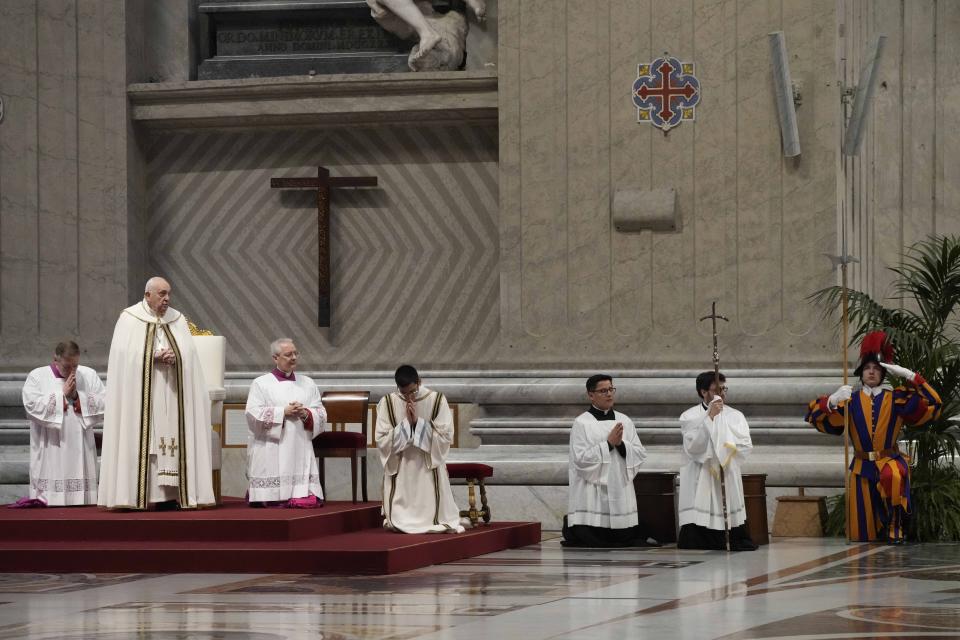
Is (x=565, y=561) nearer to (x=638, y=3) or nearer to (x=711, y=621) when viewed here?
(x=711, y=621)

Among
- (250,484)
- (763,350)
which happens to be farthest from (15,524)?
(763,350)

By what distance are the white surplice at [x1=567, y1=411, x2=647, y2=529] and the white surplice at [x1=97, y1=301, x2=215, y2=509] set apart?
240cm

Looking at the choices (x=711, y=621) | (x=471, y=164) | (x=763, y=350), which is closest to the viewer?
(x=711, y=621)

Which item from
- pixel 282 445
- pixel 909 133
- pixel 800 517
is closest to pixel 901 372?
pixel 800 517

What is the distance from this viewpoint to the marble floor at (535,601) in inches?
255

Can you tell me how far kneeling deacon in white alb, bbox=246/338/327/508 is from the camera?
439 inches

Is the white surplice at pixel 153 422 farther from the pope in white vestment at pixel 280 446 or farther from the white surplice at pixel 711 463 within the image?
the white surplice at pixel 711 463

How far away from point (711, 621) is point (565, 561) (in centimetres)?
315

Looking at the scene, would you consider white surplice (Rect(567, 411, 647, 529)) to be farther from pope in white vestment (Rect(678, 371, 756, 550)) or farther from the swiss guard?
the swiss guard

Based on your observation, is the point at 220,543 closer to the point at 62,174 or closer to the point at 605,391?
the point at 605,391

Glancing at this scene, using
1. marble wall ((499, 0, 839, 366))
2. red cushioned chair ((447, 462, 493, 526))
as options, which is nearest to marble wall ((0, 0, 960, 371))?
marble wall ((499, 0, 839, 366))

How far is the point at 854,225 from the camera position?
13.0 metres

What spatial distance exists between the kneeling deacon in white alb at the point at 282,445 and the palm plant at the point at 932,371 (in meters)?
3.59

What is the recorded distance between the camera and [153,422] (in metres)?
10.5
